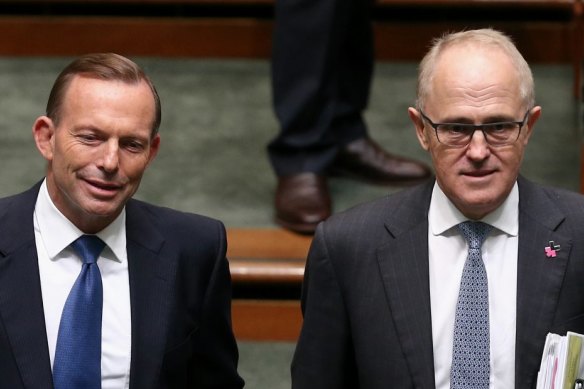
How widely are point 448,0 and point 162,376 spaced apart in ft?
3.65

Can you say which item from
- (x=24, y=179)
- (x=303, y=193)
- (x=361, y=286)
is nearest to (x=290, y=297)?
(x=303, y=193)

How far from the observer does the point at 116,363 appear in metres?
1.06

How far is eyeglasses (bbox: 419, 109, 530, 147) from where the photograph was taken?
40.6 inches

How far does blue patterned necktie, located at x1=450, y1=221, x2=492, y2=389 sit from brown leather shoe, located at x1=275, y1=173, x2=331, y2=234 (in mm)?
530

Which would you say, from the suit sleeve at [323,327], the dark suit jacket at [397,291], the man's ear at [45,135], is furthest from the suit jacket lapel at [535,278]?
the man's ear at [45,135]

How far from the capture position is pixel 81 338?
1.04m

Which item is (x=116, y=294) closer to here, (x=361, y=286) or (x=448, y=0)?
(x=361, y=286)

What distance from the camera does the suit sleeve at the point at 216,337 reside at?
112 centimetres

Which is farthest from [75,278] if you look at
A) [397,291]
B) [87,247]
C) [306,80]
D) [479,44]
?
[306,80]

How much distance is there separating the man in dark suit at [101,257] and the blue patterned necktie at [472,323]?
197 millimetres

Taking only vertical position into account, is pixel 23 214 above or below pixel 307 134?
above

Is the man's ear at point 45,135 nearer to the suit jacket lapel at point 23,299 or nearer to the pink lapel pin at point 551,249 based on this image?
the suit jacket lapel at point 23,299

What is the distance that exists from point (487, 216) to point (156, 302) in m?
0.25

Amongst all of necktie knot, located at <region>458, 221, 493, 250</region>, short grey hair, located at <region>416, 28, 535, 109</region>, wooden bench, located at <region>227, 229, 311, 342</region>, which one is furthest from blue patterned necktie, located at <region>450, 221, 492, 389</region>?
wooden bench, located at <region>227, 229, 311, 342</region>
